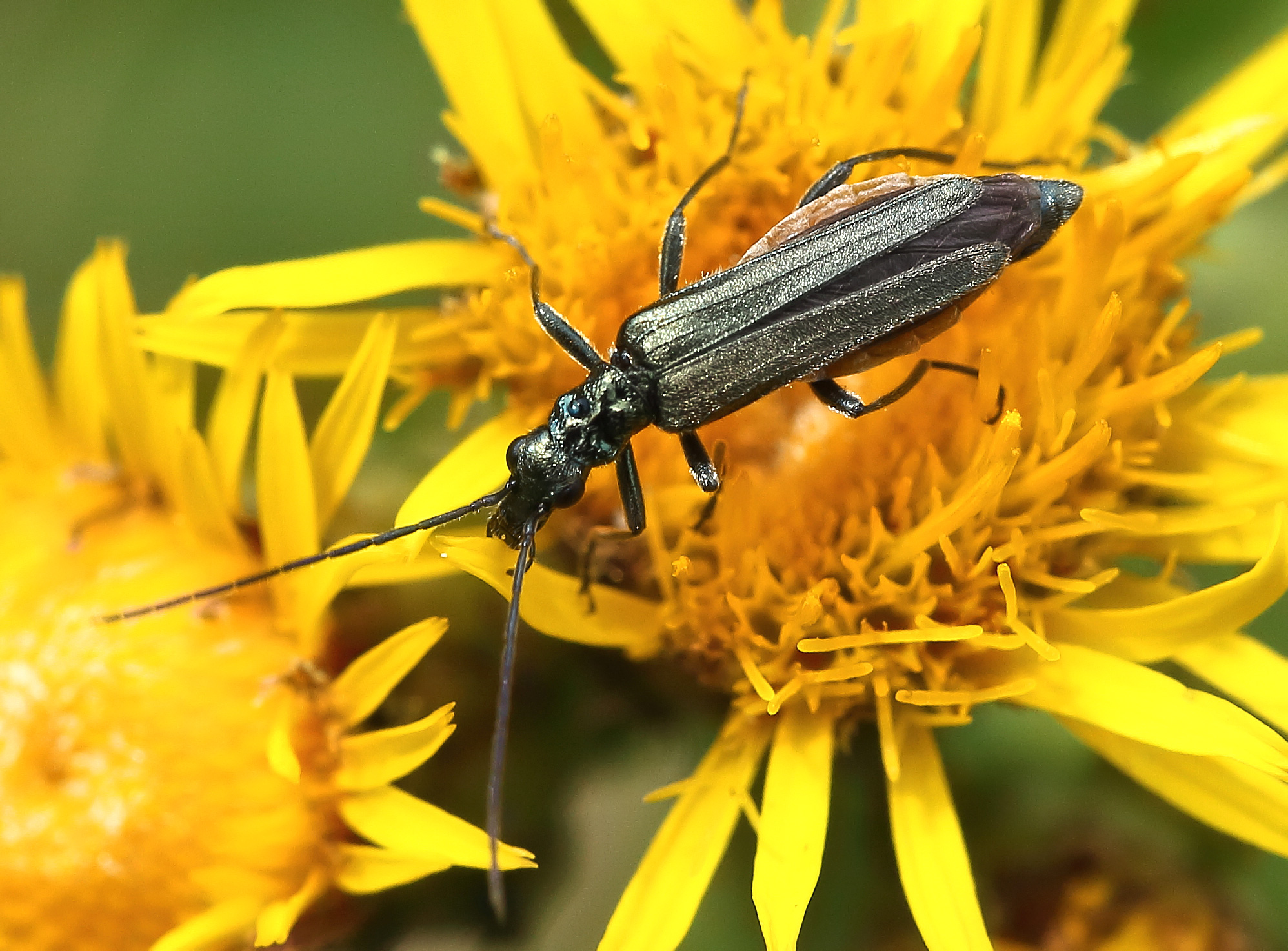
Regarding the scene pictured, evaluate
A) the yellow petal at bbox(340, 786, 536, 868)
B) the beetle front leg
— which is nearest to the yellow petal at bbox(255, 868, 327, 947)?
the yellow petal at bbox(340, 786, 536, 868)

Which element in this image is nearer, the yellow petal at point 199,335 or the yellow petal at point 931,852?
the yellow petal at point 931,852

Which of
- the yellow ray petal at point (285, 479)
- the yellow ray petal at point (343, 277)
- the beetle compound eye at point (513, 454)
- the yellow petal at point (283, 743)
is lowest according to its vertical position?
the yellow petal at point (283, 743)

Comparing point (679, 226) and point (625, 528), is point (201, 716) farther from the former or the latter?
point (679, 226)

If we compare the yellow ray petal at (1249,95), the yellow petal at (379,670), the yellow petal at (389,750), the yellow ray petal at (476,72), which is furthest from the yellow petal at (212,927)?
the yellow ray petal at (1249,95)

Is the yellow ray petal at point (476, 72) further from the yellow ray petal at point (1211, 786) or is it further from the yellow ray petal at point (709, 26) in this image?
the yellow ray petal at point (1211, 786)

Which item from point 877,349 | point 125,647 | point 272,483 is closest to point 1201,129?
point 877,349

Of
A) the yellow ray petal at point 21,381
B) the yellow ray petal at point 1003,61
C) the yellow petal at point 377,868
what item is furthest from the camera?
the yellow ray petal at point 1003,61

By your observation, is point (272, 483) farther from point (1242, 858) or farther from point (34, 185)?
point (1242, 858)
